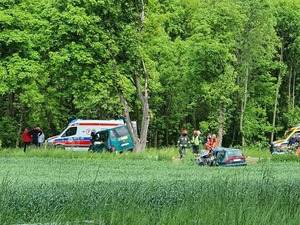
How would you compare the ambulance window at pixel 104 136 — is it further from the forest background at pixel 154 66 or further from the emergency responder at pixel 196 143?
the emergency responder at pixel 196 143

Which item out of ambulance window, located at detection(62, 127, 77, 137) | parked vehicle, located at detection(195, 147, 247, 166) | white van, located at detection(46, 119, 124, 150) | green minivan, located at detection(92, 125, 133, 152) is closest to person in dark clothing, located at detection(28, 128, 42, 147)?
green minivan, located at detection(92, 125, 133, 152)

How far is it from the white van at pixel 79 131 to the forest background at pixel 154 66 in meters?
2.12

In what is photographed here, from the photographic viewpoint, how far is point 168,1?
46.2 m

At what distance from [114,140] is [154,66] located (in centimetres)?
559

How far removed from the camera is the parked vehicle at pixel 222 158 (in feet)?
90.8

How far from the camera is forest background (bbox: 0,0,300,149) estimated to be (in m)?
37.5

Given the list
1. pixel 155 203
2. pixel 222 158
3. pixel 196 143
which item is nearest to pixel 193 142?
pixel 196 143

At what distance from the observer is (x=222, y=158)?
27891 millimetres

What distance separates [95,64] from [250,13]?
53.2ft

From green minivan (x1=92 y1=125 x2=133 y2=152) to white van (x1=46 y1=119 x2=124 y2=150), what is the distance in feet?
14.5

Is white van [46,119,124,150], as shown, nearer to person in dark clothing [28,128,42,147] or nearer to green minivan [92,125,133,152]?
green minivan [92,125,133,152]

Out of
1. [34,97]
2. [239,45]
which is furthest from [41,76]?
[239,45]

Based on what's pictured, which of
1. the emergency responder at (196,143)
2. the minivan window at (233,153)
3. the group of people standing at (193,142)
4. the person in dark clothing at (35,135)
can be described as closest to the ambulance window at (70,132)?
the person in dark clothing at (35,135)

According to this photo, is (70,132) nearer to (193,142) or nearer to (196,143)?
(193,142)
